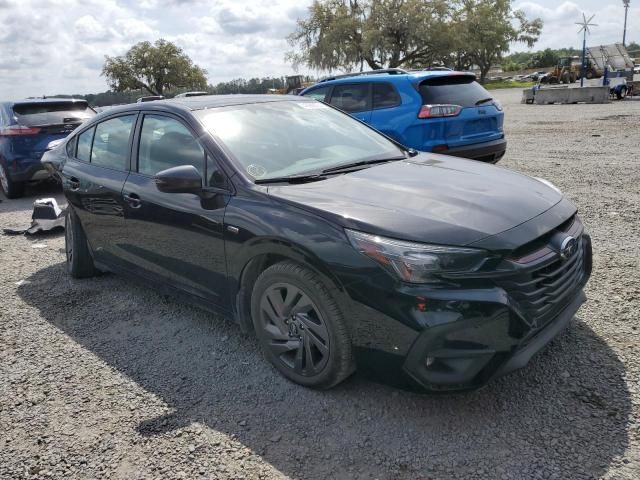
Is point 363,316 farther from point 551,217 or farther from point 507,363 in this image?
point 551,217

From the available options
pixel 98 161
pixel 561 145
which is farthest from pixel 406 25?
pixel 98 161

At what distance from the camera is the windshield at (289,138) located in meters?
3.43

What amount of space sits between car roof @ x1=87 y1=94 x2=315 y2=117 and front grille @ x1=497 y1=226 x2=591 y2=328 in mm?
2410

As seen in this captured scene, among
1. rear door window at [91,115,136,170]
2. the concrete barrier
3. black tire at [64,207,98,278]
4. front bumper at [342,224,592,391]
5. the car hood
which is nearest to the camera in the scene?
front bumper at [342,224,592,391]

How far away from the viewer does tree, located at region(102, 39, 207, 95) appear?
55469 mm

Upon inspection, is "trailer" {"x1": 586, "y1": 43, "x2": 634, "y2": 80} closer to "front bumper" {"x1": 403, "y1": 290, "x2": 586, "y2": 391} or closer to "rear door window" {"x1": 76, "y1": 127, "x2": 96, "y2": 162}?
"rear door window" {"x1": 76, "y1": 127, "x2": 96, "y2": 162}

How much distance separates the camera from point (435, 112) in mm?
6887

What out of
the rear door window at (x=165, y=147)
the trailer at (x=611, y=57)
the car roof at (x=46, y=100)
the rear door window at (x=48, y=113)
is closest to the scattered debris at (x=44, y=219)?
the rear door window at (x=48, y=113)

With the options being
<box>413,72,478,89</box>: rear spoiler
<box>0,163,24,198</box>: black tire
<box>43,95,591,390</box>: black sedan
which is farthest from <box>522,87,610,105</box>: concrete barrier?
<box>43,95,591,390</box>: black sedan

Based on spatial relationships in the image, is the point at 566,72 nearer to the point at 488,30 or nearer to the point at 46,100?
the point at 488,30

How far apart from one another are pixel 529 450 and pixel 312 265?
4.38 ft

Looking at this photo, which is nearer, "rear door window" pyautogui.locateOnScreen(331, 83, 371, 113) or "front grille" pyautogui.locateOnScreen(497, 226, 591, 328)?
"front grille" pyautogui.locateOnScreen(497, 226, 591, 328)

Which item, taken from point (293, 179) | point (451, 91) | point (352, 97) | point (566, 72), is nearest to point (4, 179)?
point (352, 97)

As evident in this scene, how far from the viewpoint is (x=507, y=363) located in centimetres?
254
